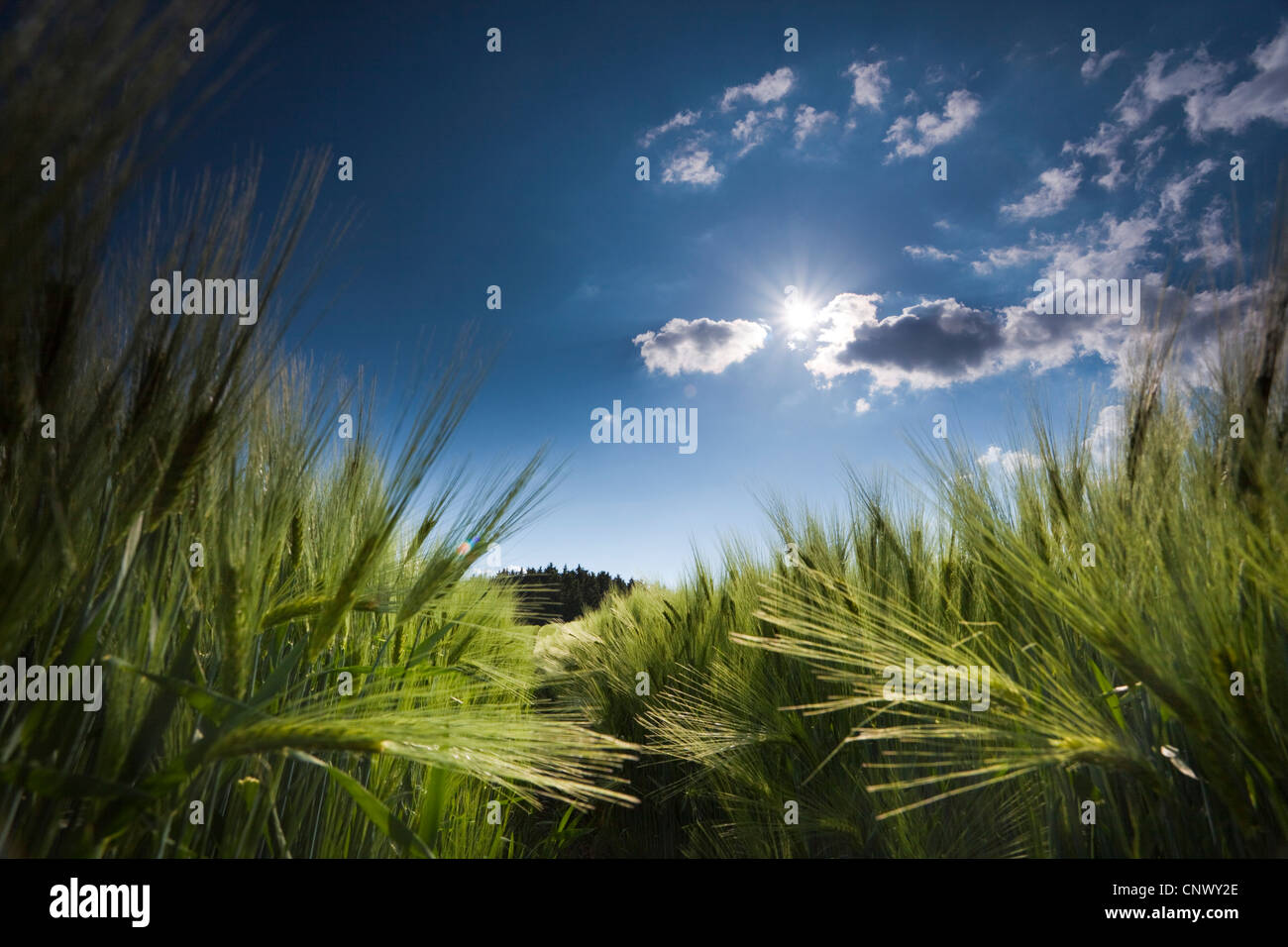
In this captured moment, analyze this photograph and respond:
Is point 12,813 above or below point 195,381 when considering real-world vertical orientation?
below

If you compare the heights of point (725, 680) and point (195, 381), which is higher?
point (195, 381)

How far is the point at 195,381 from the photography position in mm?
1039

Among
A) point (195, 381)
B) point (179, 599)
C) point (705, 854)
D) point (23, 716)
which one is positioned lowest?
point (705, 854)

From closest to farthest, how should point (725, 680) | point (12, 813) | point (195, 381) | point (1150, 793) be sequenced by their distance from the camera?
point (12, 813) < point (195, 381) < point (1150, 793) < point (725, 680)

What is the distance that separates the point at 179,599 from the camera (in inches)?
44.2
